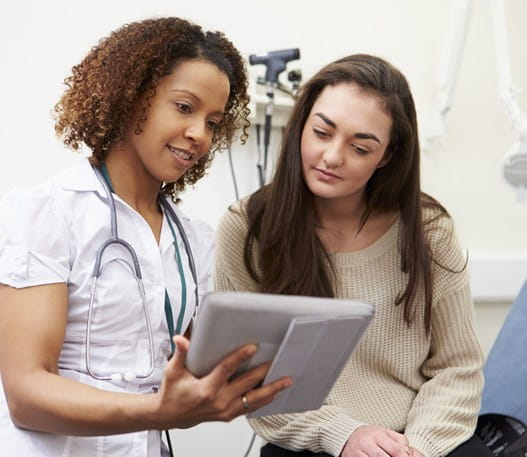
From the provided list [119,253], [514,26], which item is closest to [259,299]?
[119,253]

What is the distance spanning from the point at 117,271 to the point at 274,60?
977 mm

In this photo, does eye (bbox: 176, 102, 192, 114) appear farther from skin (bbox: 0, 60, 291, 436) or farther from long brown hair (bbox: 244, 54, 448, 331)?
long brown hair (bbox: 244, 54, 448, 331)

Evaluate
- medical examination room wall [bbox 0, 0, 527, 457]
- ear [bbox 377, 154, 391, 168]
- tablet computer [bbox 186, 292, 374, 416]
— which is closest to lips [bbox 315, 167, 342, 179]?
ear [bbox 377, 154, 391, 168]

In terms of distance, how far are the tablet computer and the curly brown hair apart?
42cm

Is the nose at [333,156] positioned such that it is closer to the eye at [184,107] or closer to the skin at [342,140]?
the skin at [342,140]

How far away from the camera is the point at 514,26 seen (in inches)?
85.6

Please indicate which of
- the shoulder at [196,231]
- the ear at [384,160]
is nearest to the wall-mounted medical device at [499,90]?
the ear at [384,160]

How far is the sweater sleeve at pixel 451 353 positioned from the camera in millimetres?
1346

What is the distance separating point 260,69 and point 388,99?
2.10 ft

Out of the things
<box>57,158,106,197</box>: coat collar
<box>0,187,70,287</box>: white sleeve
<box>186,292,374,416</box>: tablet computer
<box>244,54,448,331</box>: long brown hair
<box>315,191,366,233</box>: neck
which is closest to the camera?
<box>186,292,374,416</box>: tablet computer

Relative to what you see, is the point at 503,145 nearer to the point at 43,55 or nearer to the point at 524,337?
the point at 524,337

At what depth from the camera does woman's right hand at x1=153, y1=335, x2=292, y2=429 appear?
0.77 meters

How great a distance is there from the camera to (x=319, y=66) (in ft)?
6.41

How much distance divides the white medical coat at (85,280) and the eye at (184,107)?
168 mm
